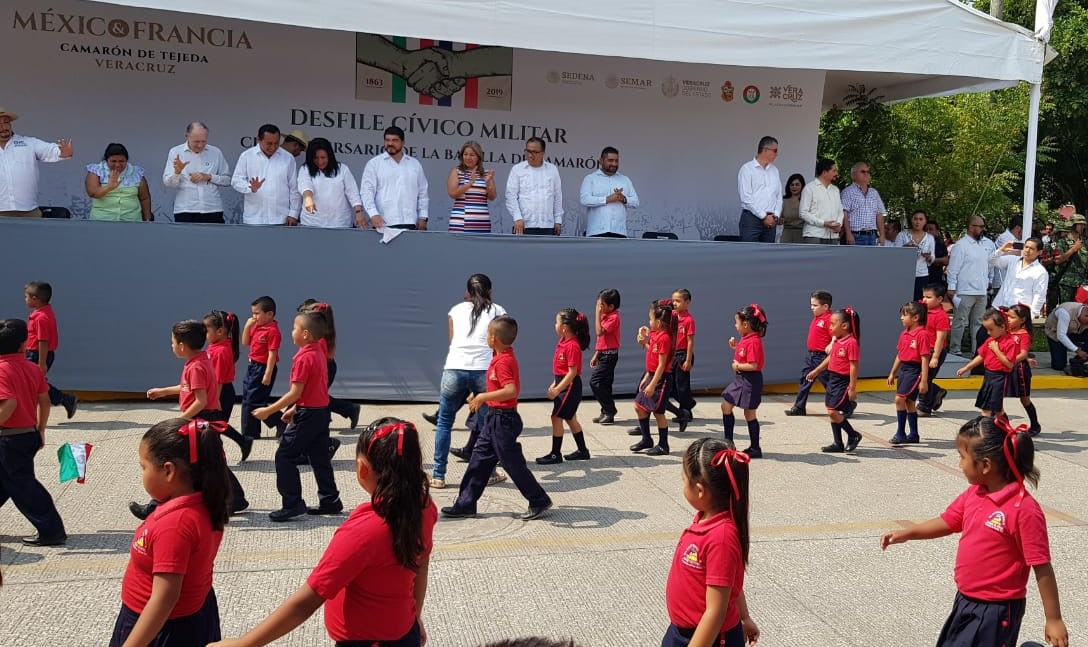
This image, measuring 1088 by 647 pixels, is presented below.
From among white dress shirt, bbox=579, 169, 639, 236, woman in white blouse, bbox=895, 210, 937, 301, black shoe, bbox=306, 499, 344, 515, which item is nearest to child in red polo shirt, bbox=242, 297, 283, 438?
black shoe, bbox=306, 499, 344, 515

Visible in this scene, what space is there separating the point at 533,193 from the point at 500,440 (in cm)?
539

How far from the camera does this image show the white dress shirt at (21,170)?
984 centimetres

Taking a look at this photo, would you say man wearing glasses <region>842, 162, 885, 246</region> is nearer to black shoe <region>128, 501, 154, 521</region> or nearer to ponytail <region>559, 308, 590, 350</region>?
ponytail <region>559, 308, 590, 350</region>

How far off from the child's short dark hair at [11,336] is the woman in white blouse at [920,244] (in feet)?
35.6

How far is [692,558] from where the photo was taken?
3.29 meters

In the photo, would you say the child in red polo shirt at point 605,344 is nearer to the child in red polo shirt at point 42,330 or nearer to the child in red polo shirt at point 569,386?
the child in red polo shirt at point 569,386

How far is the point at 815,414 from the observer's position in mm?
10930

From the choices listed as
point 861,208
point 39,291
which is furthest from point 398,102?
point 861,208

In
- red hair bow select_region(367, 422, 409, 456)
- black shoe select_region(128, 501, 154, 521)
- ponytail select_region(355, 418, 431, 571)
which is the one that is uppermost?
red hair bow select_region(367, 422, 409, 456)

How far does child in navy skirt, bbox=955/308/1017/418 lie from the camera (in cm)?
918

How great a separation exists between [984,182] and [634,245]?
9.72m

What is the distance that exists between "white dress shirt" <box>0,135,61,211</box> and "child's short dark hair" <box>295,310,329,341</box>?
4944 millimetres

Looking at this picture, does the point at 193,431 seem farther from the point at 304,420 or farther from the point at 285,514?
the point at 285,514

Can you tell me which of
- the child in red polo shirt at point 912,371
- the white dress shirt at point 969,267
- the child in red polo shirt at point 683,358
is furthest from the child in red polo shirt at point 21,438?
the white dress shirt at point 969,267
